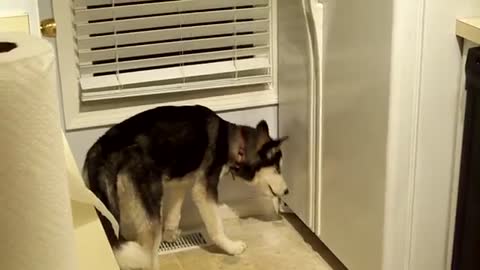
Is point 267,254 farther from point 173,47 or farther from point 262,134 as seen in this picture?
point 173,47

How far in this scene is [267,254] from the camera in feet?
8.46

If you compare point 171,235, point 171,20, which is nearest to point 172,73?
point 171,20

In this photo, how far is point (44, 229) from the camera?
728mm

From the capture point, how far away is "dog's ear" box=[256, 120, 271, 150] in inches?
98.7

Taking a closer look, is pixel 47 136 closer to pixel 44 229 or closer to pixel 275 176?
pixel 44 229

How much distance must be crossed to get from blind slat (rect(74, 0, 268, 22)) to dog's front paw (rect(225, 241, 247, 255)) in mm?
809

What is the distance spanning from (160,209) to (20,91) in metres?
1.67

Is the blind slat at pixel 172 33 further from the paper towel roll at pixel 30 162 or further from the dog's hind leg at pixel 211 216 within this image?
the paper towel roll at pixel 30 162

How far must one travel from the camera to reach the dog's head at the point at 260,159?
2.50 m

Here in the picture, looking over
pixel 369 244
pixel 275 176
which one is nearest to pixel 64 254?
pixel 369 244

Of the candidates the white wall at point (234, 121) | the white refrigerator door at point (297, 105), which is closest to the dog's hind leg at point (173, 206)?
the white wall at point (234, 121)

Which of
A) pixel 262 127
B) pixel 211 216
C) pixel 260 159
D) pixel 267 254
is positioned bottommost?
pixel 267 254

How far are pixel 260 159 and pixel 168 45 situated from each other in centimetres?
49

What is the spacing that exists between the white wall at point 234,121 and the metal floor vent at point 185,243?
0.19ft
